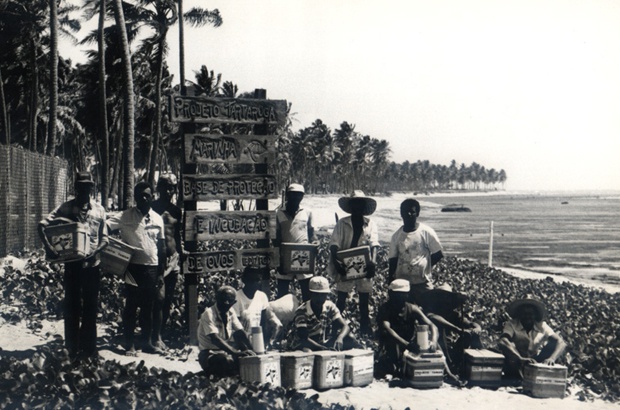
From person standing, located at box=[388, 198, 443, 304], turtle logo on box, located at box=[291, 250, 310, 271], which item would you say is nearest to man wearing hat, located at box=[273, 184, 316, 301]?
turtle logo on box, located at box=[291, 250, 310, 271]

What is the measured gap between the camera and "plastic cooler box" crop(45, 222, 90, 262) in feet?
20.1

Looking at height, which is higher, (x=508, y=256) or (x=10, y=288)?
(x=10, y=288)

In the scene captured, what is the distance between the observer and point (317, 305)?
6.53 m

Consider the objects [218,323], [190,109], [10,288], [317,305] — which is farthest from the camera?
[10,288]

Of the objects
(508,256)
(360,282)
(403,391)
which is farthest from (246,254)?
(508,256)

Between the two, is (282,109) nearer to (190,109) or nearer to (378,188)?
(190,109)

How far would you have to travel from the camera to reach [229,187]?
299 inches

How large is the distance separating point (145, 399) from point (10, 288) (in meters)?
4.74

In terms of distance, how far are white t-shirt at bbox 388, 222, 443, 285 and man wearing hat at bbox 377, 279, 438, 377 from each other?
16.0 inches

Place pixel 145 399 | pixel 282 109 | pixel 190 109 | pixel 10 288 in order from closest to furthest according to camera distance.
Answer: pixel 145 399 → pixel 190 109 → pixel 282 109 → pixel 10 288

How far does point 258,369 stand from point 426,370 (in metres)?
1.80

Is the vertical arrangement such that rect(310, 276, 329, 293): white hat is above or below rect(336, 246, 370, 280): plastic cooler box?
below

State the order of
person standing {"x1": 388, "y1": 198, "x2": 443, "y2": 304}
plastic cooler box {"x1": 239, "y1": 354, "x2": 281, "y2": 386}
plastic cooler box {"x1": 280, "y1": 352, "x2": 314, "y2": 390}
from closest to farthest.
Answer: plastic cooler box {"x1": 239, "y1": 354, "x2": 281, "y2": 386} → plastic cooler box {"x1": 280, "y1": 352, "x2": 314, "y2": 390} → person standing {"x1": 388, "y1": 198, "x2": 443, "y2": 304}

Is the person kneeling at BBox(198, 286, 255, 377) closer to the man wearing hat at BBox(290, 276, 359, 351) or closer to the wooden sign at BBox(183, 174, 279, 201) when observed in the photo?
the man wearing hat at BBox(290, 276, 359, 351)
